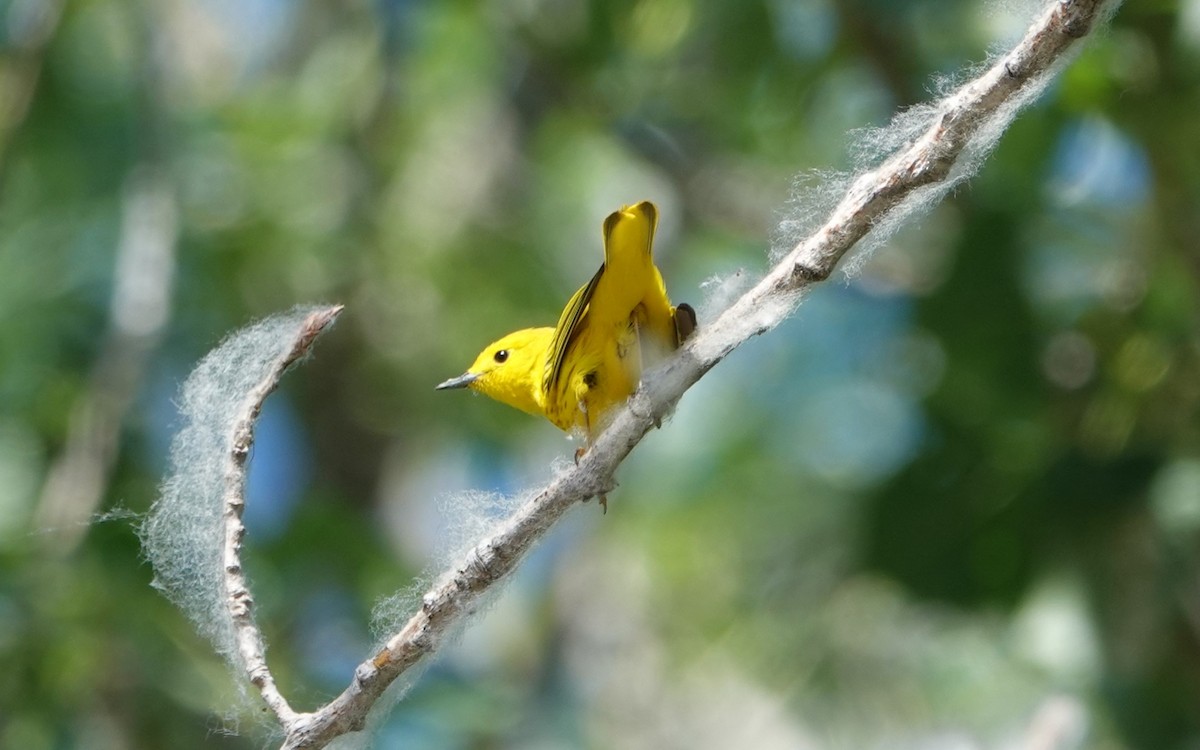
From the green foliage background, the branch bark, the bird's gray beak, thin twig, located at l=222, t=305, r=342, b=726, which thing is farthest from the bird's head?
thin twig, located at l=222, t=305, r=342, b=726

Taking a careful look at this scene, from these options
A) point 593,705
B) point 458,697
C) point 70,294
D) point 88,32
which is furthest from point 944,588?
point 88,32

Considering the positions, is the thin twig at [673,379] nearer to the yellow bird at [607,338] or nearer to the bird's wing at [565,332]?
the yellow bird at [607,338]

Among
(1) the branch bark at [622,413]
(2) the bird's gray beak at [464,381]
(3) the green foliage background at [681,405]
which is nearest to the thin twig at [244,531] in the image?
(1) the branch bark at [622,413]

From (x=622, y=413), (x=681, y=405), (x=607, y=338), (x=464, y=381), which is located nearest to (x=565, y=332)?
(x=607, y=338)

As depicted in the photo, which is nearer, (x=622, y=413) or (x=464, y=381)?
(x=622, y=413)

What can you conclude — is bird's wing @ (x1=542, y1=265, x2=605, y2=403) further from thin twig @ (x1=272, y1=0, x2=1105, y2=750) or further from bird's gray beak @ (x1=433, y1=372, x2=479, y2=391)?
thin twig @ (x1=272, y1=0, x2=1105, y2=750)

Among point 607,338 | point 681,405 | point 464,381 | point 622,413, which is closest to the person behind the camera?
point 622,413

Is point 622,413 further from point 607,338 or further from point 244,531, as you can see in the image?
point 607,338
